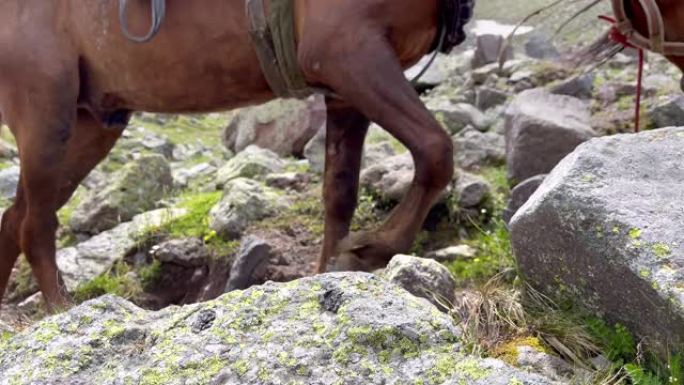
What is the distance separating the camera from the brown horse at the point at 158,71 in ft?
12.6

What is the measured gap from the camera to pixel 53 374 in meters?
2.39

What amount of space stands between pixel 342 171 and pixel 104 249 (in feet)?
7.80

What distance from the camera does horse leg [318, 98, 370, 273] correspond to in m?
4.76

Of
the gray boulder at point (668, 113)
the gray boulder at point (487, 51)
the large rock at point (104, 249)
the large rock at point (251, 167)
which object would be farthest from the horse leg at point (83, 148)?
the gray boulder at point (487, 51)

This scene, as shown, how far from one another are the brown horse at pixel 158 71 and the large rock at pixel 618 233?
90 centimetres

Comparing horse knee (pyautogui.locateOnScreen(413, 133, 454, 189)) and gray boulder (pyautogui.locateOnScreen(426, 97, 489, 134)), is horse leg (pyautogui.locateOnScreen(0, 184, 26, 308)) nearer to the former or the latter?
horse knee (pyautogui.locateOnScreen(413, 133, 454, 189))

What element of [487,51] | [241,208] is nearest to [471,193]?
[241,208]

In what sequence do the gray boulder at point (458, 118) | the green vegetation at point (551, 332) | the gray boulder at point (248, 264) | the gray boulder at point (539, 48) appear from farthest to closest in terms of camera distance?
the gray boulder at point (539, 48) < the gray boulder at point (458, 118) < the gray boulder at point (248, 264) < the green vegetation at point (551, 332)

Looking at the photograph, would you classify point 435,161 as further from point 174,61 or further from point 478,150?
point 478,150

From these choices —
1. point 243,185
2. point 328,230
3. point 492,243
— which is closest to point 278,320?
point 328,230

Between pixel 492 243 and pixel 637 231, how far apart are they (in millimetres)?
2133

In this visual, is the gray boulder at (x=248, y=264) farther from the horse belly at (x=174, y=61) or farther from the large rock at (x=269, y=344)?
the large rock at (x=269, y=344)

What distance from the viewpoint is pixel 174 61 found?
179 inches

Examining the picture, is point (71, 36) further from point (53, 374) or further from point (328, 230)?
point (53, 374)
